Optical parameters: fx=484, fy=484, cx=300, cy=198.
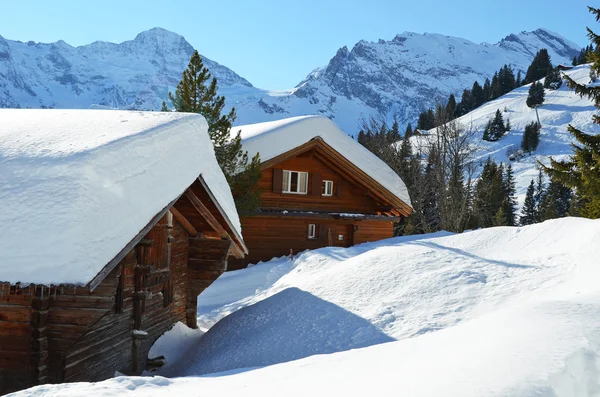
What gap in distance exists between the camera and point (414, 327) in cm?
750

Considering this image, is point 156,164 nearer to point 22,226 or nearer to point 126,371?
point 22,226

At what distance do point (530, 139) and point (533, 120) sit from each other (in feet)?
39.9

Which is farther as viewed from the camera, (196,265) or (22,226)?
(196,265)

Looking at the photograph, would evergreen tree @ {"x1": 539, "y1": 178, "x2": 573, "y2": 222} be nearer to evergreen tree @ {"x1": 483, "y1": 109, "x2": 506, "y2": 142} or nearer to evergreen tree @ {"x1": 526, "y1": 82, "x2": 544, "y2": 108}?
evergreen tree @ {"x1": 483, "y1": 109, "x2": 506, "y2": 142}

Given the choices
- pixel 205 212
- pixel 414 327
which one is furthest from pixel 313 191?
pixel 414 327

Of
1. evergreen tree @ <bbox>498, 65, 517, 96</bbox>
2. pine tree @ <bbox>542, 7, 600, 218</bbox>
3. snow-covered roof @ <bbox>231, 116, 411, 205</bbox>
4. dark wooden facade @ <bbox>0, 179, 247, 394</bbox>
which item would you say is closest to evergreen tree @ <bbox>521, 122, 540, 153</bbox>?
evergreen tree @ <bbox>498, 65, 517, 96</bbox>

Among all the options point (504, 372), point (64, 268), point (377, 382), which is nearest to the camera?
point (504, 372)

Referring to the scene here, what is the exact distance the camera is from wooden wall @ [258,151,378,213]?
69.9ft

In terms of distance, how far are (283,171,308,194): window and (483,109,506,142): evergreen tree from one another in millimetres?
67694

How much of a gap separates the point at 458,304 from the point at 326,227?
1464 centimetres

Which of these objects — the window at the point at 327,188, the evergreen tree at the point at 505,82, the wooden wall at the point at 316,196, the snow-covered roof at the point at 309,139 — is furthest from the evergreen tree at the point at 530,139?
the window at the point at 327,188

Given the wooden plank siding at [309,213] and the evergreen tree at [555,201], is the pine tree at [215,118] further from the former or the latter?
the evergreen tree at [555,201]

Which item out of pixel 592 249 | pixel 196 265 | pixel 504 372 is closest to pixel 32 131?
pixel 196 265

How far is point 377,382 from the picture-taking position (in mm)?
3854
